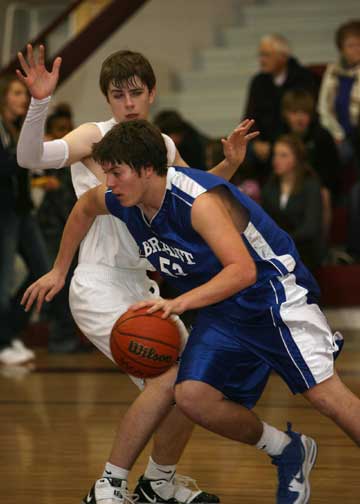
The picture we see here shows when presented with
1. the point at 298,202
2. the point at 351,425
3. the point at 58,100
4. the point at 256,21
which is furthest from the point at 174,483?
the point at 256,21

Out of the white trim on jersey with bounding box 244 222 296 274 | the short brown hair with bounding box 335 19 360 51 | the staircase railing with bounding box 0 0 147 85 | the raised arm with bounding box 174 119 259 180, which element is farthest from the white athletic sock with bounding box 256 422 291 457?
the staircase railing with bounding box 0 0 147 85

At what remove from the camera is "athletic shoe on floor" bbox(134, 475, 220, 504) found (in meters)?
3.92

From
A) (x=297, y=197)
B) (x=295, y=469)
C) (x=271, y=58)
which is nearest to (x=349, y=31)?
(x=271, y=58)

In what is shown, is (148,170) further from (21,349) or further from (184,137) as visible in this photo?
(184,137)

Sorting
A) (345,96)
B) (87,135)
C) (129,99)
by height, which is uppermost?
(129,99)

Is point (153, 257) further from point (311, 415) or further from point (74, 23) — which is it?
point (74, 23)

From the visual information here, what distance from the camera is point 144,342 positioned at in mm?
3479

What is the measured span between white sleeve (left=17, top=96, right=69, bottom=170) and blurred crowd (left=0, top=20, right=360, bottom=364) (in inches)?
130

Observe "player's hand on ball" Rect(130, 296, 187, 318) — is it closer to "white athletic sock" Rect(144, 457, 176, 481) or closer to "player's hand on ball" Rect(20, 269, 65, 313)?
"player's hand on ball" Rect(20, 269, 65, 313)

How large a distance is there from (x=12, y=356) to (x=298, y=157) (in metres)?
2.38

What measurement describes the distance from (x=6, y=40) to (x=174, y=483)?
26.2 ft

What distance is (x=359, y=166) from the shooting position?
8438 millimetres

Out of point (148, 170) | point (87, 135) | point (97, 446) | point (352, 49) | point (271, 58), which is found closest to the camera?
point (148, 170)

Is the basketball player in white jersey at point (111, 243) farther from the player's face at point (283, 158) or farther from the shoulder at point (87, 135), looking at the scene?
the player's face at point (283, 158)
